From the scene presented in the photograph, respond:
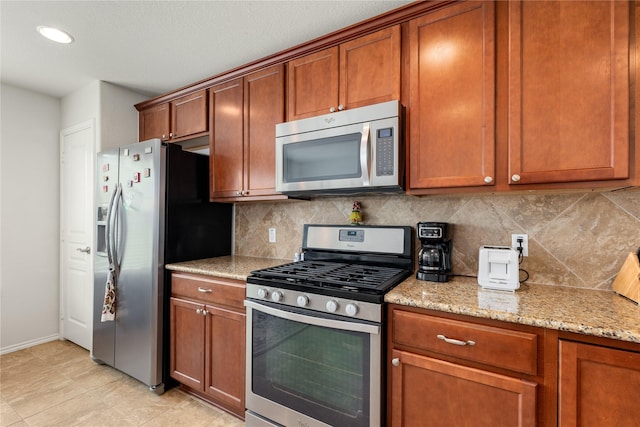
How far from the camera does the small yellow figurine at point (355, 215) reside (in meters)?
2.10

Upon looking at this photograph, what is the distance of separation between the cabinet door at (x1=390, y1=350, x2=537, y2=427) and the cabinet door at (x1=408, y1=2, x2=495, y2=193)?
33.0 inches

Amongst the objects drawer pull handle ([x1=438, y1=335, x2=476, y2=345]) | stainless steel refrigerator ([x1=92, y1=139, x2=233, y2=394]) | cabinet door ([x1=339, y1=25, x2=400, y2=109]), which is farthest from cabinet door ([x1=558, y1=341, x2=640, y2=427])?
stainless steel refrigerator ([x1=92, y1=139, x2=233, y2=394])

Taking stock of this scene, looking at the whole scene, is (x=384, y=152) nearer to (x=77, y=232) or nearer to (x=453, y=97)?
(x=453, y=97)

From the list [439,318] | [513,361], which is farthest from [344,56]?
[513,361]

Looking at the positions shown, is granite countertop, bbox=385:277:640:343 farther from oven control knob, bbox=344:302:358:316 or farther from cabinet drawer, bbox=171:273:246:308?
cabinet drawer, bbox=171:273:246:308

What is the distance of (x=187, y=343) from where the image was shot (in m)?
2.13

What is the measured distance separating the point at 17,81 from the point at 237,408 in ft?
11.1

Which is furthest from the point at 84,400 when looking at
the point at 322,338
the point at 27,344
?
the point at 322,338

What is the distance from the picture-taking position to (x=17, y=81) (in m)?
2.79

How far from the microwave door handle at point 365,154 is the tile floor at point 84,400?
66.0 inches

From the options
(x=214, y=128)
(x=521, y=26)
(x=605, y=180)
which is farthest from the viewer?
(x=214, y=128)

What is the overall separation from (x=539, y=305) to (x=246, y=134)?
79.2 inches

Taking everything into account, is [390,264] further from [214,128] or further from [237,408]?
[214,128]

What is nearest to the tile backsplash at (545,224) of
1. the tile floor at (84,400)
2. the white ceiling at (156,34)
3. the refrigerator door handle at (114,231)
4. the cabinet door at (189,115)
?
the white ceiling at (156,34)
